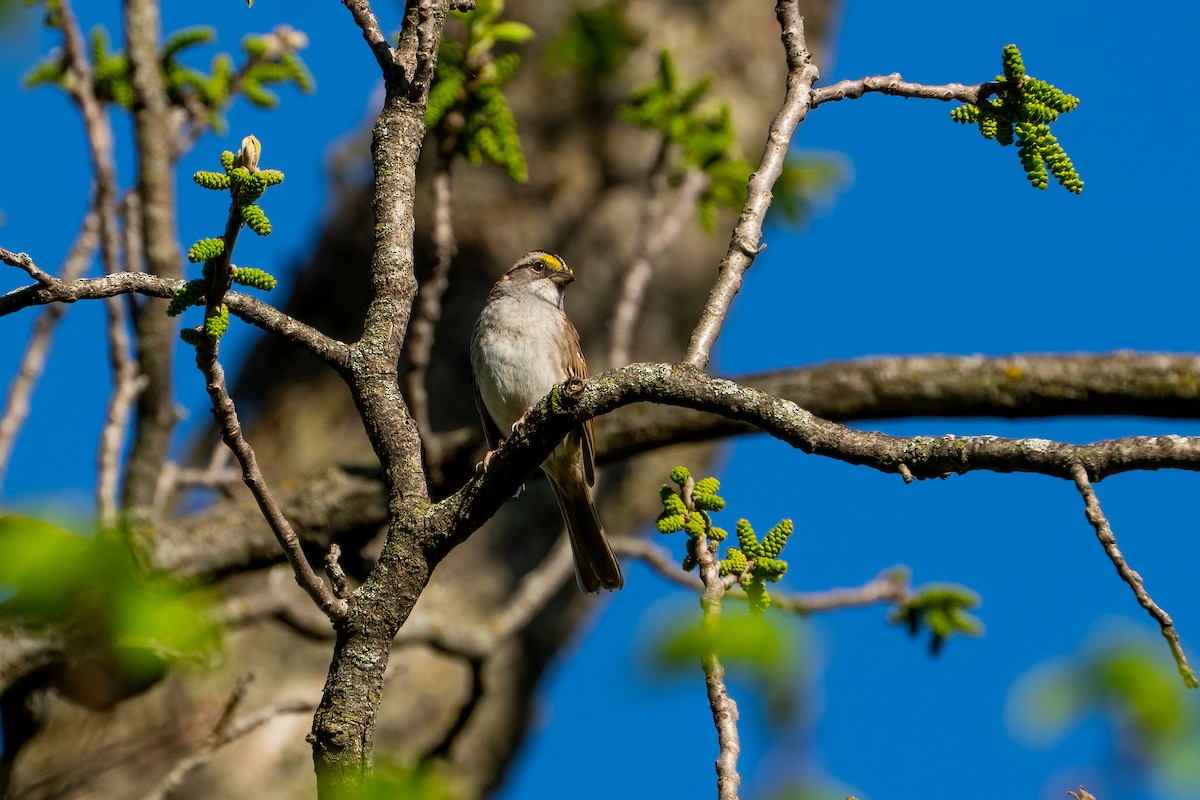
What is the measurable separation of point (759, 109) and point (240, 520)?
13.3ft

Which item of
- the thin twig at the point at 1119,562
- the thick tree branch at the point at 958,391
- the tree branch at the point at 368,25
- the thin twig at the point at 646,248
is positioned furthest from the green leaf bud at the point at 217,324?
the thin twig at the point at 646,248

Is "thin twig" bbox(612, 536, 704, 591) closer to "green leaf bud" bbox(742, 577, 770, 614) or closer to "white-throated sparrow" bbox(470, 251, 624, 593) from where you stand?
"white-throated sparrow" bbox(470, 251, 624, 593)

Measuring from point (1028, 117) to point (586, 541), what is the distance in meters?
3.56

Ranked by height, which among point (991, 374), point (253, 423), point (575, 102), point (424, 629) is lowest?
point (424, 629)

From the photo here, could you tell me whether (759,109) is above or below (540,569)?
above

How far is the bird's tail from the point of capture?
5719 mm

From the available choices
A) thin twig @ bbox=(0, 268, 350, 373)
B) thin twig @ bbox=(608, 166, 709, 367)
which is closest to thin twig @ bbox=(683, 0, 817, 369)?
thin twig @ bbox=(0, 268, 350, 373)

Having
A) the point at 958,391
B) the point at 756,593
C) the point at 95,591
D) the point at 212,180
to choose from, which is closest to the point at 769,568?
the point at 756,593

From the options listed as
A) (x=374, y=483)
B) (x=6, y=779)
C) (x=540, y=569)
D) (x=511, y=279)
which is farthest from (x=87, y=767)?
(x=511, y=279)

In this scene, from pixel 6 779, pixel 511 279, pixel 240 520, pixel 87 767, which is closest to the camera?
pixel 6 779

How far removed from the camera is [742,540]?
107 inches

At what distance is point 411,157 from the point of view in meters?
2.97

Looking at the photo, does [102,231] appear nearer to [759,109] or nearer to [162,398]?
[162,398]

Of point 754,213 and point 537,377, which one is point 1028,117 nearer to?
point 754,213
